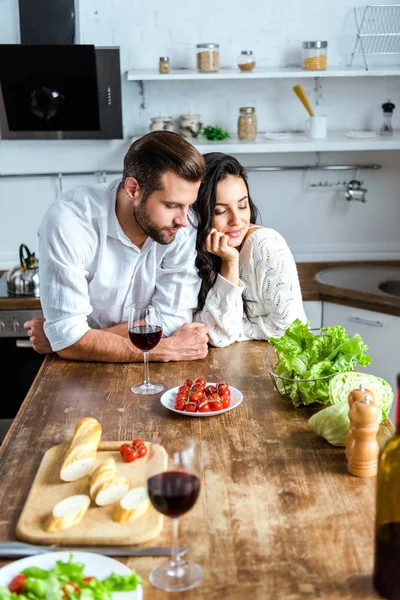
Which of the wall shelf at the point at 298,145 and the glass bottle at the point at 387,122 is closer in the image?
the wall shelf at the point at 298,145

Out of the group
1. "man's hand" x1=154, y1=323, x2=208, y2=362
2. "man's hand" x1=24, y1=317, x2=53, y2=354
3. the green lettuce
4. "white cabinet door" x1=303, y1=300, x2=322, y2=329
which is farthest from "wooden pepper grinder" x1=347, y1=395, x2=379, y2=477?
"white cabinet door" x1=303, y1=300, x2=322, y2=329

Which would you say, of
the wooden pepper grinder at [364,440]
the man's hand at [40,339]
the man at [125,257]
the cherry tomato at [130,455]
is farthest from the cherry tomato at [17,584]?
the man's hand at [40,339]

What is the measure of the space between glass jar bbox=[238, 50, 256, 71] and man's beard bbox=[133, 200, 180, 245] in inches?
62.8

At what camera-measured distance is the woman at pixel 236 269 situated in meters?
2.43

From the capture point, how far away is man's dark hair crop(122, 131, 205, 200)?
2234mm

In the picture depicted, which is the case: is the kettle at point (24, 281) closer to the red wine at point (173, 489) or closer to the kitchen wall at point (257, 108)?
the kitchen wall at point (257, 108)

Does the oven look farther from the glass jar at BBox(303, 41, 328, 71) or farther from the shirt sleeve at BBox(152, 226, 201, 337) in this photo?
the glass jar at BBox(303, 41, 328, 71)

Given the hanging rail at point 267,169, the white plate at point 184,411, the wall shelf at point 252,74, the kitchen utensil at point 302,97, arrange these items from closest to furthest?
1. the white plate at point 184,411
2. the wall shelf at point 252,74
3. the kitchen utensil at point 302,97
4. the hanging rail at point 267,169

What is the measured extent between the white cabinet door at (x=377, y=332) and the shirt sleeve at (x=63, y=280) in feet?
5.24

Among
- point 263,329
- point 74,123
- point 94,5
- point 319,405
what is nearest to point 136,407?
point 319,405

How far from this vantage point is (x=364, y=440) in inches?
60.6

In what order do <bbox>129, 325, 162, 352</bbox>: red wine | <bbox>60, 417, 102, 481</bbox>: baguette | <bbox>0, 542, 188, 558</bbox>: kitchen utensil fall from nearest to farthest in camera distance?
<bbox>0, 542, 188, 558</bbox>: kitchen utensil
<bbox>60, 417, 102, 481</bbox>: baguette
<bbox>129, 325, 162, 352</bbox>: red wine

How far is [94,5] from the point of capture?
374cm

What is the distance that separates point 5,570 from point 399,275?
9.97 feet
